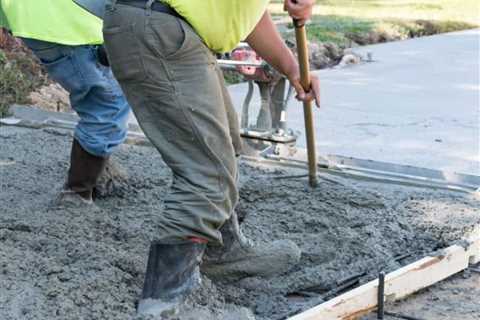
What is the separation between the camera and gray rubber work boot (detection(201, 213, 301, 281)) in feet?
11.1

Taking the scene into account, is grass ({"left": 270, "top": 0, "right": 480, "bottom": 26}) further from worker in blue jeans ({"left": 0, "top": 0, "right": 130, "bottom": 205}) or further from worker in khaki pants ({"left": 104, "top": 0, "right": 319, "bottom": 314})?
worker in khaki pants ({"left": 104, "top": 0, "right": 319, "bottom": 314})

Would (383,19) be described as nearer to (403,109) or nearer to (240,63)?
(403,109)

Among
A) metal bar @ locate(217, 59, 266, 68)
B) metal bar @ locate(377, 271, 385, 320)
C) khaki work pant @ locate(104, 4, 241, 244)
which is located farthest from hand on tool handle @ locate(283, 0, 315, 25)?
metal bar @ locate(217, 59, 266, 68)

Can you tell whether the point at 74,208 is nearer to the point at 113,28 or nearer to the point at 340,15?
the point at 113,28

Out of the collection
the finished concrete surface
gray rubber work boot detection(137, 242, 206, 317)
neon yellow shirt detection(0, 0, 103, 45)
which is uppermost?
neon yellow shirt detection(0, 0, 103, 45)

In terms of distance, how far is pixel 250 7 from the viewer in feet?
9.63

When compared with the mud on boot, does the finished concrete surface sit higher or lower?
lower

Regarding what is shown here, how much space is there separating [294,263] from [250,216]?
2.03 ft

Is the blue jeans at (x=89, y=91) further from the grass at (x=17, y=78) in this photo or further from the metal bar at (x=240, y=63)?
the grass at (x=17, y=78)

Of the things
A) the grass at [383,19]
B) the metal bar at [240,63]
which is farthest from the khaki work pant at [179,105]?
the grass at [383,19]

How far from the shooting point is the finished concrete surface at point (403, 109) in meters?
6.08

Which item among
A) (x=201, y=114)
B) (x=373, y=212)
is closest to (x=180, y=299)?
(x=201, y=114)

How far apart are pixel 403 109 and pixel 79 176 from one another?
3.96m

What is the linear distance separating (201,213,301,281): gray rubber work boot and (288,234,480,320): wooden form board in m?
0.35
